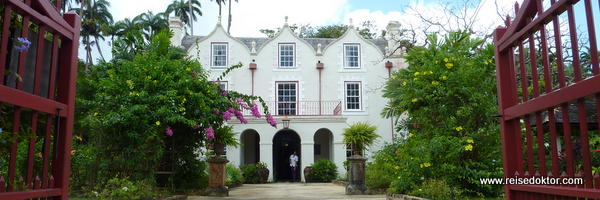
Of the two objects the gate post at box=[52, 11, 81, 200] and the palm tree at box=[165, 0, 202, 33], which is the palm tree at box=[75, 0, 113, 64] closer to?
the palm tree at box=[165, 0, 202, 33]

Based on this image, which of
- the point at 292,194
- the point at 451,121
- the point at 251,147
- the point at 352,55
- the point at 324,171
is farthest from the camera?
the point at 251,147

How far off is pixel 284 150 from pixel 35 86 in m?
21.2

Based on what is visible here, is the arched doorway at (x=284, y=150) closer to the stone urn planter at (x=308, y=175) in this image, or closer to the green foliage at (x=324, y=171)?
the stone urn planter at (x=308, y=175)

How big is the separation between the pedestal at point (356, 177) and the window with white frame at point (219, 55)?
12030 mm

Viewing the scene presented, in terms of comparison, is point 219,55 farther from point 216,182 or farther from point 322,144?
point 216,182

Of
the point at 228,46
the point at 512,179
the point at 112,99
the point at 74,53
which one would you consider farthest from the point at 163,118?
the point at 228,46

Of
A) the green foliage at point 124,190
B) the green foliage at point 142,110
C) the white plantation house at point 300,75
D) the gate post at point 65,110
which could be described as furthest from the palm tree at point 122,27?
the gate post at point 65,110

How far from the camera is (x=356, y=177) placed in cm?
1380

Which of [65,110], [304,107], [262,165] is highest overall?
[304,107]

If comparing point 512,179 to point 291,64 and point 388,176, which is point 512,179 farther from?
point 291,64

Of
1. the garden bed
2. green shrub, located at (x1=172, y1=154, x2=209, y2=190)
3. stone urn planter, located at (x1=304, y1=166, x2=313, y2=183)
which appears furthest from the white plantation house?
the garden bed

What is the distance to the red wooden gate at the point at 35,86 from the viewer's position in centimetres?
374

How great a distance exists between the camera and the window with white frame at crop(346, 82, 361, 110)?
24234 millimetres

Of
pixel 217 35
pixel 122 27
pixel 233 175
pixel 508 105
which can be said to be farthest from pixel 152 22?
pixel 508 105
